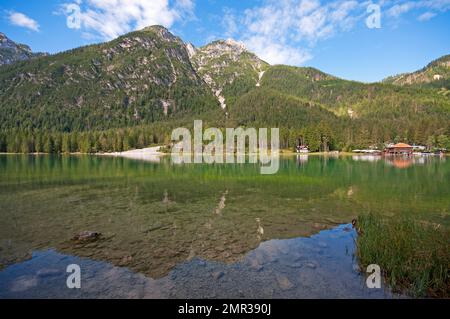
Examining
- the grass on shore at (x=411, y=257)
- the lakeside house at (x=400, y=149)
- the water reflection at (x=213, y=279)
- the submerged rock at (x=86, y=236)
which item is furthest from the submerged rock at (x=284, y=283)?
the lakeside house at (x=400, y=149)

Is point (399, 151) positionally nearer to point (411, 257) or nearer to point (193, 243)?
point (411, 257)

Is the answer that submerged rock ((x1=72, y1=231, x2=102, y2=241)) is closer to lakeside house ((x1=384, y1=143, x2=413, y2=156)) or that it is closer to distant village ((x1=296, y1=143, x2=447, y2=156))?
distant village ((x1=296, y1=143, x2=447, y2=156))

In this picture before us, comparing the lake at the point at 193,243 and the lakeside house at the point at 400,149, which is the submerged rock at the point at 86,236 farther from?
the lakeside house at the point at 400,149

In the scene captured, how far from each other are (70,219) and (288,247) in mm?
18113

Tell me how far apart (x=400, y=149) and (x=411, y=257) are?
197 meters

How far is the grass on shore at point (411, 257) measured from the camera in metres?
12.4

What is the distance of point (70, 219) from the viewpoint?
25547 mm

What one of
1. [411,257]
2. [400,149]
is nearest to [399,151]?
[400,149]

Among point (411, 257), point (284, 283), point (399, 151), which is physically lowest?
point (284, 283)

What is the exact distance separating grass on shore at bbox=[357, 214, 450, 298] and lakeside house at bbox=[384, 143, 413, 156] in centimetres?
19044

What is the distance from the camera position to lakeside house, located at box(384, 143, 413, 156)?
182 metres

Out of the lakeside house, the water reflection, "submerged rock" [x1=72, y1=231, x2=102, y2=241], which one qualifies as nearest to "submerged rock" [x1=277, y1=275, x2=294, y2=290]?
the water reflection

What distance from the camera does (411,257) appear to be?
13703 mm

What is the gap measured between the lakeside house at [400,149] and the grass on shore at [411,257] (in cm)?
19044
